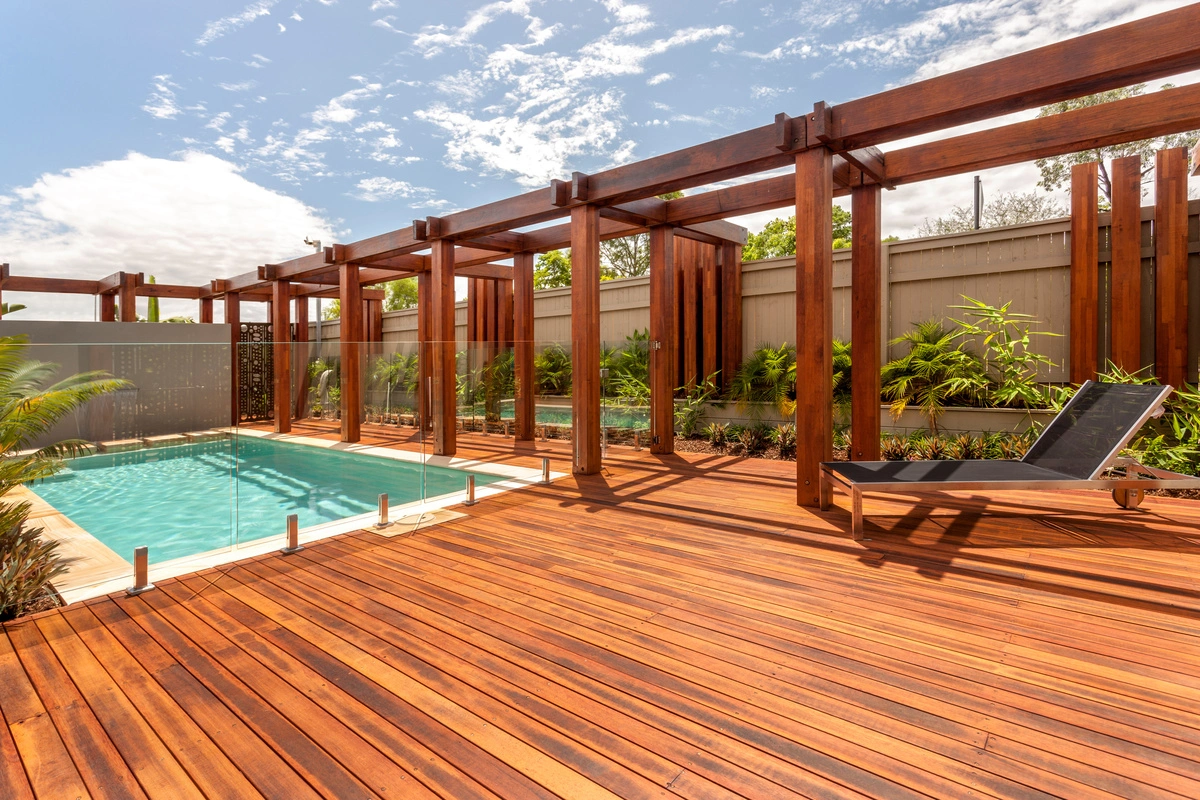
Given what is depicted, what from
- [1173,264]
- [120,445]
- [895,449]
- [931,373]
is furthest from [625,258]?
[120,445]

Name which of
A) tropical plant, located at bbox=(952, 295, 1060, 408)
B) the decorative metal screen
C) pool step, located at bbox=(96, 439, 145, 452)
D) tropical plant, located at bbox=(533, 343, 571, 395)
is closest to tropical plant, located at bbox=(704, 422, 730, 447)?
tropical plant, located at bbox=(533, 343, 571, 395)

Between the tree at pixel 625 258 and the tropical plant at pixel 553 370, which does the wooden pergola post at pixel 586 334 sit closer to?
the tropical plant at pixel 553 370

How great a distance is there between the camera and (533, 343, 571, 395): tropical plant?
7.24 metres

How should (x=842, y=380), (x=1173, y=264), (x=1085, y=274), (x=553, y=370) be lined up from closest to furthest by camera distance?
(x=1173, y=264), (x=1085, y=274), (x=553, y=370), (x=842, y=380)

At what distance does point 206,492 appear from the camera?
394 cm

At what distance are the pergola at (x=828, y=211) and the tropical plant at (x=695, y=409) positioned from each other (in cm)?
95

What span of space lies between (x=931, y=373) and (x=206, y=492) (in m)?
7.55

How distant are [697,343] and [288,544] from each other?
21.9 feet

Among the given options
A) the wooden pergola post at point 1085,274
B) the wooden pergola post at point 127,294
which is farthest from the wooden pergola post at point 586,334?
the wooden pergola post at point 127,294

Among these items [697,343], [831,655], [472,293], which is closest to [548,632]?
[831,655]

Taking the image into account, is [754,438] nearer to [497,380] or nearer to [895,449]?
[895,449]

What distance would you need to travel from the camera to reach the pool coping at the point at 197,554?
333cm

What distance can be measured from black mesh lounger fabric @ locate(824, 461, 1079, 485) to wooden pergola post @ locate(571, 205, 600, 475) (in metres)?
2.81

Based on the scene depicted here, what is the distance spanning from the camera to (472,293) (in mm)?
11445
